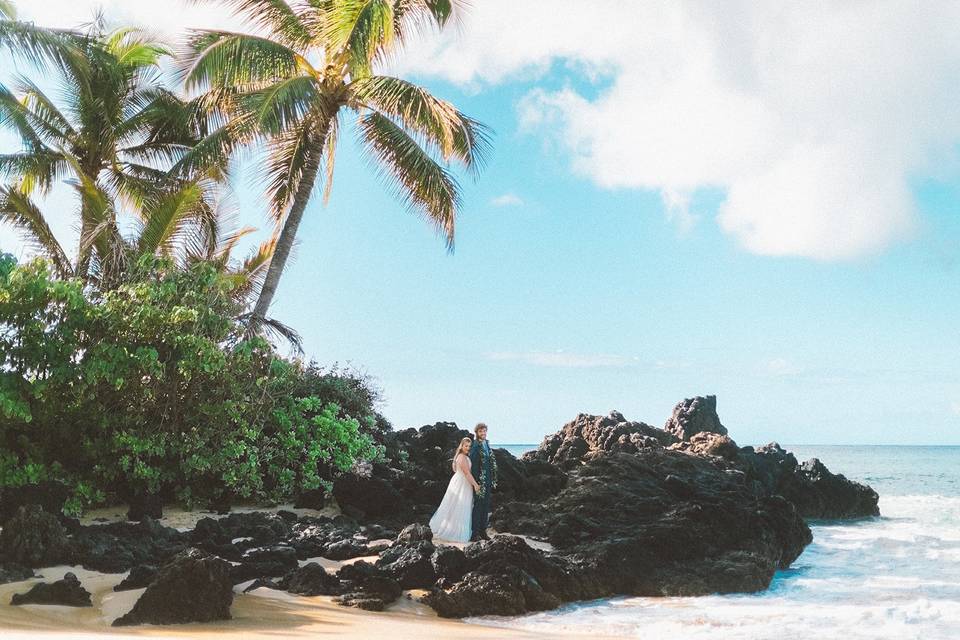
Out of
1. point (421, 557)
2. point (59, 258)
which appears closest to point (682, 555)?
point (421, 557)

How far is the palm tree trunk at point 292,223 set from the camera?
58.7ft

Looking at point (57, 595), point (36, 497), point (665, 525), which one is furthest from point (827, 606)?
point (36, 497)

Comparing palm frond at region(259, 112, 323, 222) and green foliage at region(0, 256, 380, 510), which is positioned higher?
palm frond at region(259, 112, 323, 222)

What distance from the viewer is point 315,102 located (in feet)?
57.0

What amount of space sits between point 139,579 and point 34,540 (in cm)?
182

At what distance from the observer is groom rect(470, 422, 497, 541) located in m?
11.9

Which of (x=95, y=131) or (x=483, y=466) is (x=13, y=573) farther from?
(x=95, y=131)

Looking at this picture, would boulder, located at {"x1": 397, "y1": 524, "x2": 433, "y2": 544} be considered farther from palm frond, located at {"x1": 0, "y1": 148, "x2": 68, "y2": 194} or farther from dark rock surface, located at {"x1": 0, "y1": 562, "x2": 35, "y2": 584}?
palm frond, located at {"x1": 0, "y1": 148, "x2": 68, "y2": 194}

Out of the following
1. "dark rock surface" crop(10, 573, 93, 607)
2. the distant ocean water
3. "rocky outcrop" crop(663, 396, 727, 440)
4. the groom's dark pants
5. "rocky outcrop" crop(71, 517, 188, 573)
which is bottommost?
the distant ocean water

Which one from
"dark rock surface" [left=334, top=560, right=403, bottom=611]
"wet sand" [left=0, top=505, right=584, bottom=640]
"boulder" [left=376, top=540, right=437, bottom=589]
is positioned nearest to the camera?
"wet sand" [left=0, top=505, right=584, bottom=640]

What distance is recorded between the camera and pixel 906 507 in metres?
30.1

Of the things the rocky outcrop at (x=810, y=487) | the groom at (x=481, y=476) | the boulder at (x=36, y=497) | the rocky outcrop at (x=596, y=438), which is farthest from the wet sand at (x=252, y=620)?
the rocky outcrop at (x=810, y=487)

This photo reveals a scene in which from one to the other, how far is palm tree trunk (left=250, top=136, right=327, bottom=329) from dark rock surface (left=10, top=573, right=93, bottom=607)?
10.7 metres

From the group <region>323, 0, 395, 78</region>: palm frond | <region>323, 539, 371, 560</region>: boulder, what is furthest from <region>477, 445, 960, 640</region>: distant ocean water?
<region>323, 0, 395, 78</region>: palm frond
